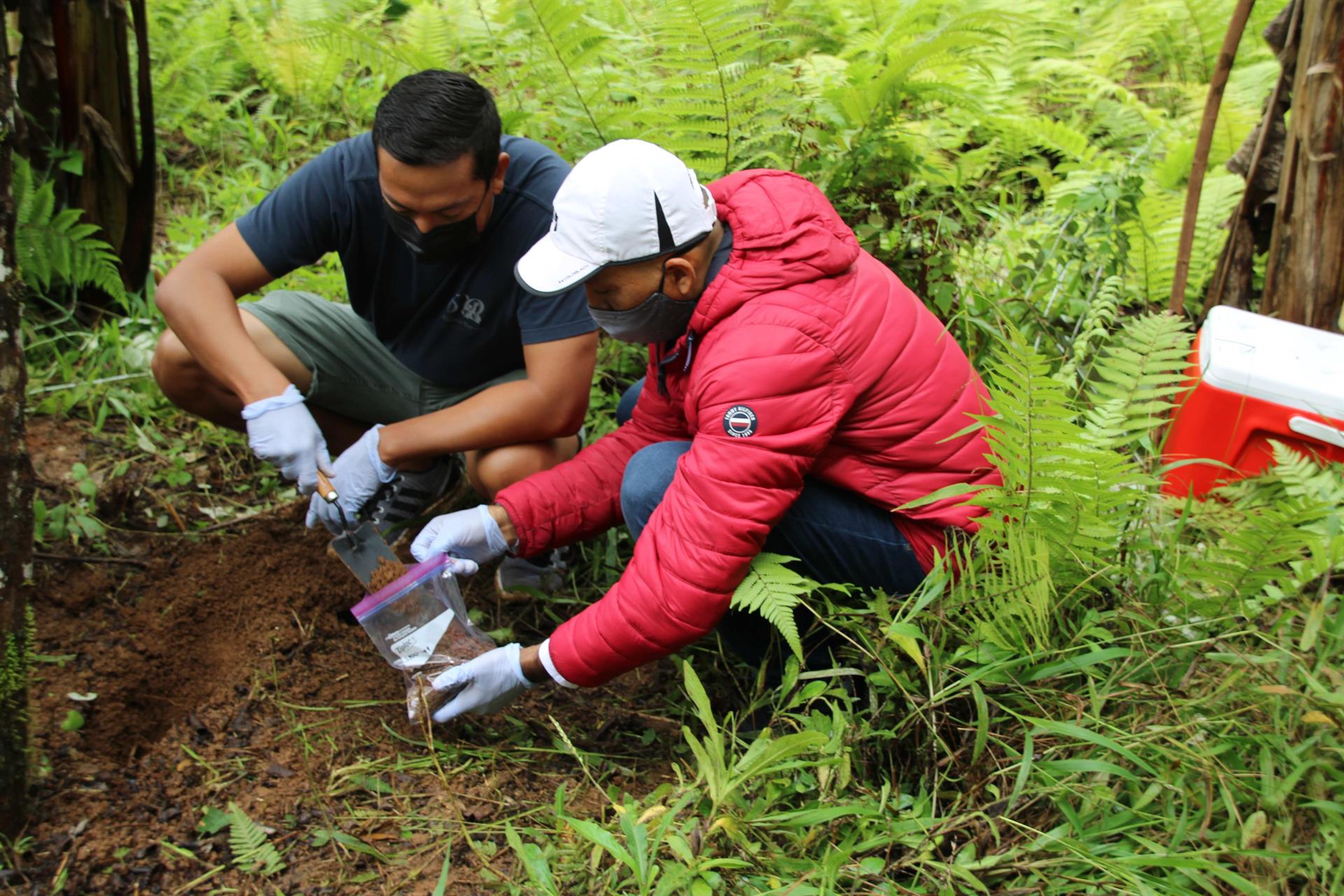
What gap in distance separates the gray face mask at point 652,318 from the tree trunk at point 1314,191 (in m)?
2.03

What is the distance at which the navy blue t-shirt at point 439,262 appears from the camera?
8.72 ft

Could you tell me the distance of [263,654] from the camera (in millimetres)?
2539

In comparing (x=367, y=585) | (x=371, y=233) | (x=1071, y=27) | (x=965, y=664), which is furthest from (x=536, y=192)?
(x=1071, y=27)

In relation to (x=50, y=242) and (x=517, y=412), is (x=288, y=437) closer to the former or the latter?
(x=517, y=412)

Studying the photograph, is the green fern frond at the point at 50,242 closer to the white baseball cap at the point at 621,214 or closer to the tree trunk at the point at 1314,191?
the white baseball cap at the point at 621,214

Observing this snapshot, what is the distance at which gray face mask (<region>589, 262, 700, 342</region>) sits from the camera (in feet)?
6.81

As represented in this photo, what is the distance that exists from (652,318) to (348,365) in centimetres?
137

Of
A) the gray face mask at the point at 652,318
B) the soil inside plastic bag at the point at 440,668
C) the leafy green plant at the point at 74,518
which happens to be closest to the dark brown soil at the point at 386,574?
the soil inside plastic bag at the point at 440,668

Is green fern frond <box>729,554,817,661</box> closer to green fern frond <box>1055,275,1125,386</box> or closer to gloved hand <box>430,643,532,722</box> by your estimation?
gloved hand <box>430,643,532,722</box>

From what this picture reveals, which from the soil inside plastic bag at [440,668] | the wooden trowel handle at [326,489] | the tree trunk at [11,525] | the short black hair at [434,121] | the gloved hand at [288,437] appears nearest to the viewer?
the tree trunk at [11,525]

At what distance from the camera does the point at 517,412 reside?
8.63 ft

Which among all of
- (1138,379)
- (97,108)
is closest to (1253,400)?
(1138,379)

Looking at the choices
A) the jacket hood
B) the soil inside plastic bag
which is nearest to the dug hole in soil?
the soil inside plastic bag

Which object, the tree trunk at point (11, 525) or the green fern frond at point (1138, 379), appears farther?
the green fern frond at point (1138, 379)
